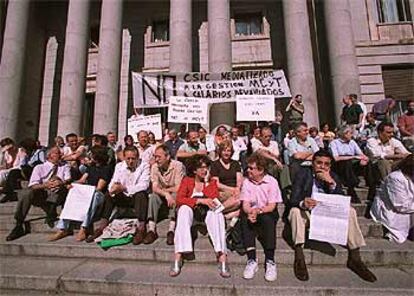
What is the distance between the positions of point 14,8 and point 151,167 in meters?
15.8

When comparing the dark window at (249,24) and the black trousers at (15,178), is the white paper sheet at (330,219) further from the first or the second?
the dark window at (249,24)

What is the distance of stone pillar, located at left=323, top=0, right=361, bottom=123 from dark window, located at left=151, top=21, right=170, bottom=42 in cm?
1006

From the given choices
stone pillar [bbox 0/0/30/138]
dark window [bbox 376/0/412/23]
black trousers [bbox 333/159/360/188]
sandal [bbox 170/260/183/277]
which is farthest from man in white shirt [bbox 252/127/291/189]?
dark window [bbox 376/0/412/23]

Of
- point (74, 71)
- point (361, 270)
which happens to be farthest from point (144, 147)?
point (74, 71)

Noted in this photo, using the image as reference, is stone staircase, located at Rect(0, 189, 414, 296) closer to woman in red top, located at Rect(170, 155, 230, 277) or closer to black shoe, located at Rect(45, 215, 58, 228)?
woman in red top, located at Rect(170, 155, 230, 277)

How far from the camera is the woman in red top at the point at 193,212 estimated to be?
16.1 feet

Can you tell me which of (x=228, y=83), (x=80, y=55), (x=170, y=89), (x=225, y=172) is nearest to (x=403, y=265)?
(x=225, y=172)

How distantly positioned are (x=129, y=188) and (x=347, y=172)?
16.0 ft

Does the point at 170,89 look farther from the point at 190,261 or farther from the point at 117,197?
the point at 190,261

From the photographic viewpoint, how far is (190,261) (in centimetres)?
513

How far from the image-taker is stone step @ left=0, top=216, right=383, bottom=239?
222 inches

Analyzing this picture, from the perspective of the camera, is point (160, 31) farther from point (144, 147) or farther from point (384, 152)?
point (384, 152)

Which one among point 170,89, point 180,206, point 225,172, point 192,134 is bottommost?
point 180,206

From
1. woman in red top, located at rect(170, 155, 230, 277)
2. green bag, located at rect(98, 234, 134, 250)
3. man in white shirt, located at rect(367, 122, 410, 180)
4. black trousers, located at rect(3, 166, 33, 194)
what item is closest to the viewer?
woman in red top, located at rect(170, 155, 230, 277)
